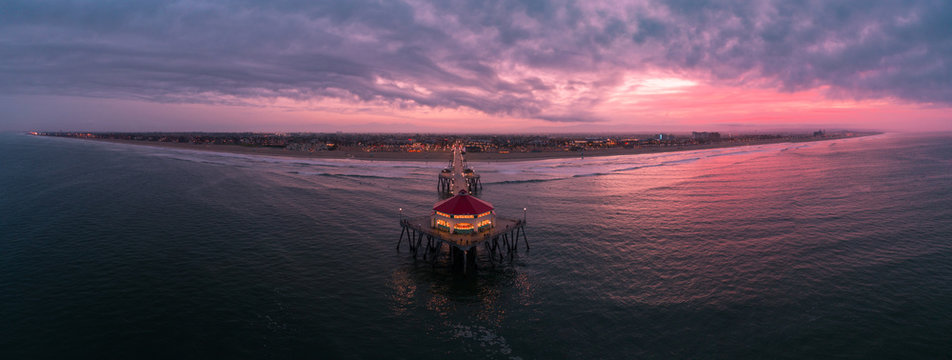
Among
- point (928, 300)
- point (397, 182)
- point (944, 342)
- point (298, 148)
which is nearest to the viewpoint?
point (944, 342)

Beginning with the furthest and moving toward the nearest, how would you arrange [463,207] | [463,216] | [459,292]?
[463,207], [463,216], [459,292]

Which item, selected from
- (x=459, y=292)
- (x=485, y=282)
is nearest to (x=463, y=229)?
(x=485, y=282)

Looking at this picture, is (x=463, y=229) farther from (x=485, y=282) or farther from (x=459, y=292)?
(x=459, y=292)

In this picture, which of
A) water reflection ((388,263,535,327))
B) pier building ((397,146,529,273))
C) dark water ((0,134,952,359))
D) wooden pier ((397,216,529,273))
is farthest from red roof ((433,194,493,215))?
dark water ((0,134,952,359))

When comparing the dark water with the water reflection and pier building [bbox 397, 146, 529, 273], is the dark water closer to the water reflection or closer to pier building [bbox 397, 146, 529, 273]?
the water reflection

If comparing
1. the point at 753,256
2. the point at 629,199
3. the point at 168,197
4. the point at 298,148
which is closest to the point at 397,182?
the point at 168,197

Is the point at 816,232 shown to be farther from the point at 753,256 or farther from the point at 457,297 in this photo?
the point at 457,297

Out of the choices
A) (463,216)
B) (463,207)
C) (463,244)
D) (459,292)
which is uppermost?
(463,207)
